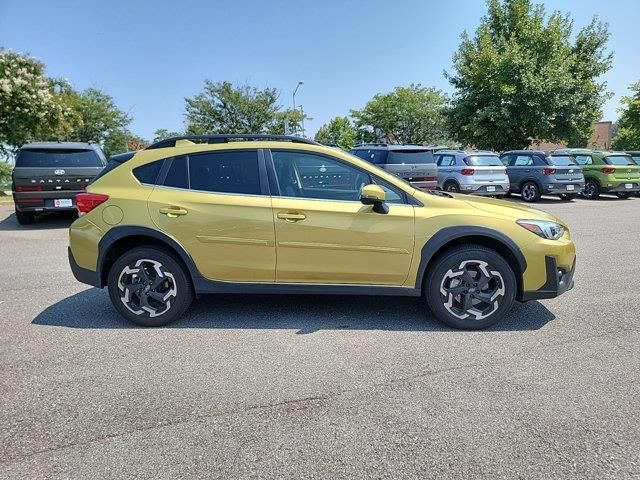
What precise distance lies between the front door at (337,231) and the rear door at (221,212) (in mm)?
136

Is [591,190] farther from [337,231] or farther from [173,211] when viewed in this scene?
[173,211]

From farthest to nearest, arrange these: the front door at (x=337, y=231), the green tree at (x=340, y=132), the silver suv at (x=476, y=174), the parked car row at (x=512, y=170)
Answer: the green tree at (x=340, y=132)
the silver suv at (x=476, y=174)
the parked car row at (x=512, y=170)
the front door at (x=337, y=231)

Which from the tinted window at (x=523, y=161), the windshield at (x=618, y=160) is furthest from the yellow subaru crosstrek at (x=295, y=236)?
the windshield at (x=618, y=160)

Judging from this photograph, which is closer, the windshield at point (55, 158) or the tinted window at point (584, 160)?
the windshield at point (55, 158)

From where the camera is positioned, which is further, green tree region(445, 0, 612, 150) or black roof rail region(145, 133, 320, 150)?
green tree region(445, 0, 612, 150)

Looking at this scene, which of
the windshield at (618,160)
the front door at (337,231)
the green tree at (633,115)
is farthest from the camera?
the green tree at (633,115)

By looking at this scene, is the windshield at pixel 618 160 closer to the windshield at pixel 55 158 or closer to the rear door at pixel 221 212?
the rear door at pixel 221 212

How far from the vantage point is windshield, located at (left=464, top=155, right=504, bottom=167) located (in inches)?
536

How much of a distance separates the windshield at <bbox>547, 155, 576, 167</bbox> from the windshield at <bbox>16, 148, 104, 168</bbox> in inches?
525

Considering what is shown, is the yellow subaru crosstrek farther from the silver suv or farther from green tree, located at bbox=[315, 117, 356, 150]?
green tree, located at bbox=[315, 117, 356, 150]

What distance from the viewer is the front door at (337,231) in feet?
12.4

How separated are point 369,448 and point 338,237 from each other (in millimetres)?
1824

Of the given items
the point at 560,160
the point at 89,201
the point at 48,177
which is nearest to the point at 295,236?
the point at 89,201

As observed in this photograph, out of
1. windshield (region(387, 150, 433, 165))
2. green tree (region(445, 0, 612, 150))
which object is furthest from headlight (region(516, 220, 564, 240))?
green tree (region(445, 0, 612, 150))
